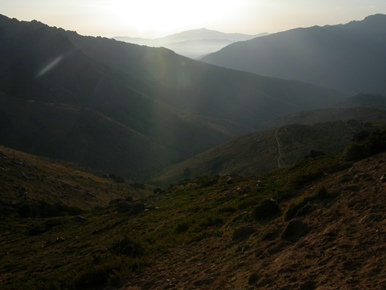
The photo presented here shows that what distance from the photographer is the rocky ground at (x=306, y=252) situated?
7691 millimetres

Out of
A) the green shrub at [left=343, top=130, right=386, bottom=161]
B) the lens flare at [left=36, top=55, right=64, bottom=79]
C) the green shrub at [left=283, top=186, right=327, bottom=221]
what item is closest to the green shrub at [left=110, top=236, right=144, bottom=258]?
the green shrub at [left=283, top=186, right=327, bottom=221]

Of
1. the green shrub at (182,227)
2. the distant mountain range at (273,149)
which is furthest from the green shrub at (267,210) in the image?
the distant mountain range at (273,149)

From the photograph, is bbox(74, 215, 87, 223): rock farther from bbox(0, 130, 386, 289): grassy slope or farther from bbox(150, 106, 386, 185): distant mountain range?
bbox(150, 106, 386, 185): distant mountain range

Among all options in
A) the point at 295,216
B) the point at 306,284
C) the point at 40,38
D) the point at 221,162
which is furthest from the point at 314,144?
the point at 40,38

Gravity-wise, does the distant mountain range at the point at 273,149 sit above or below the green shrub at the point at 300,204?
below

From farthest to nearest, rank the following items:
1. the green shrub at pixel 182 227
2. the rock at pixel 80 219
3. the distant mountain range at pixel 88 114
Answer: the distant mountain range at pixel 88 114 < the rock at pixel 80 219 < the green shrub at pixel 182 227

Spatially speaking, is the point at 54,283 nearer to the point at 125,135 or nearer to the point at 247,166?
the point at 247,166

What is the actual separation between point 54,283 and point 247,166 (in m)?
47.2

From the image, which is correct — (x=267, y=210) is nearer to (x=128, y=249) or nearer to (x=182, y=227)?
(x=182, y=227)

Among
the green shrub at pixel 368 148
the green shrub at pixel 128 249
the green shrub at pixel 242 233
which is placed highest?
the green shrub at pixel 368 148

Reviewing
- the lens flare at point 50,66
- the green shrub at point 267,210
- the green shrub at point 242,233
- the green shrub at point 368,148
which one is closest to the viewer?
the green shrub at point 242,233

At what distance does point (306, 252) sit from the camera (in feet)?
29.4

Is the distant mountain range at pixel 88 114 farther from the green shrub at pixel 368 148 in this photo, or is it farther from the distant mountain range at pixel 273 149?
the green shrub at pixel 368 148

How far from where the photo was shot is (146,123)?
130 metres
